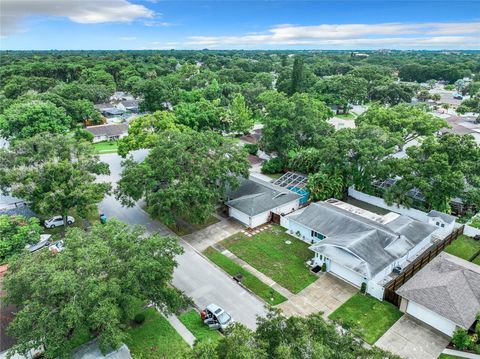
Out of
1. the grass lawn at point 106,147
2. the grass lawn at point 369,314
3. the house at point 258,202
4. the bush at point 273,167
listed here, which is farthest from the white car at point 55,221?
the grass lawn at point 369,314

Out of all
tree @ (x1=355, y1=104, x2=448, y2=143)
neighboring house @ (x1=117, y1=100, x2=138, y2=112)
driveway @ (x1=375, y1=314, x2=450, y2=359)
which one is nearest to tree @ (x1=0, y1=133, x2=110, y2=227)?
driveway @ (x1=375, y1=314, x2=450, y2=359)

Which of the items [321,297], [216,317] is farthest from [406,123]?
[216,317]

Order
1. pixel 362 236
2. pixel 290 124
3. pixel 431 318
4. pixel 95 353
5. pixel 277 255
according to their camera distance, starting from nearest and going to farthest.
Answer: pixel 95 353
pixel 431 318
pixel 362 236
pixel 277 255
pixel 290 124

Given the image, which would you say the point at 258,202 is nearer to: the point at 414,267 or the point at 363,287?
the point at 363,287

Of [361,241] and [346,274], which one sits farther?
[361,241]

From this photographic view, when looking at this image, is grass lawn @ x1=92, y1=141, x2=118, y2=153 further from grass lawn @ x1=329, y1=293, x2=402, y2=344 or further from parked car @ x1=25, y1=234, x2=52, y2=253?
grass lawn @ x1=329, y1=293, x2=402, y2=344

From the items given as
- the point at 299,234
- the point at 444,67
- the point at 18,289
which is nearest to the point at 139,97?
the point at 299,234

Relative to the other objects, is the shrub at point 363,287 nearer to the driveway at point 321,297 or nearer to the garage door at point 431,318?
the driveway at point 321,297
